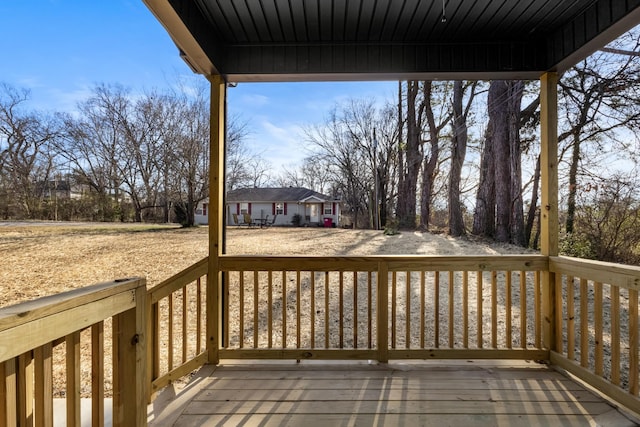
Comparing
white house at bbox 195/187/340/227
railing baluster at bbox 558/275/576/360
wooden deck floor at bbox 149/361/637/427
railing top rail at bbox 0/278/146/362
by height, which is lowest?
wooden deck floor at bbox 149/361/637/427

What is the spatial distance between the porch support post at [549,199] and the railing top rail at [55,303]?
2.93 metres

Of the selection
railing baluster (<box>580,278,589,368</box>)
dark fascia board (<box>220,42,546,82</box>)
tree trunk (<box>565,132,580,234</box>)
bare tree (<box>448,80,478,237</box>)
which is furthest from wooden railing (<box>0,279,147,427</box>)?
bare tree (<box>448,80,478,237</box>)

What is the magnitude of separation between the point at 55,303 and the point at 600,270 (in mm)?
2896

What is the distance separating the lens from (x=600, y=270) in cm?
215

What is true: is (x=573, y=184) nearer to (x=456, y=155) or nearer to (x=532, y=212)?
(x=532, y=212)

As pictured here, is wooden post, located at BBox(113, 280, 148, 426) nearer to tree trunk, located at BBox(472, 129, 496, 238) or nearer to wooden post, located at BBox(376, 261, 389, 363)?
wooden post, located at BBox(376, 261, 389, 363)

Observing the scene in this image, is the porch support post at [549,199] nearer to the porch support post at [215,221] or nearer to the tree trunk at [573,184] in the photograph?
the porch support post at [215,221]

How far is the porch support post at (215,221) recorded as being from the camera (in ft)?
8.57

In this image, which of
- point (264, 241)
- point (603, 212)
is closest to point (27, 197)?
point (264, 241)

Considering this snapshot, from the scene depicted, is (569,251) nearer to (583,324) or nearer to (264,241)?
(583,324)

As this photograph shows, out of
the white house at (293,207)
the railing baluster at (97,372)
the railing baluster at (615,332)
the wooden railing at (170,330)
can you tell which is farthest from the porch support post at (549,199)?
the white house at (293,207)

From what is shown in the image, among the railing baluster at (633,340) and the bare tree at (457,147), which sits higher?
the bare tree at (457,147)

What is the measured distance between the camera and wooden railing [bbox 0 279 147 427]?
848 mm

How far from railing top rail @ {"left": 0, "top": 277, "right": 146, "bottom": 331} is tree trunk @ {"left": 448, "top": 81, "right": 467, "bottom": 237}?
28.0 feet
